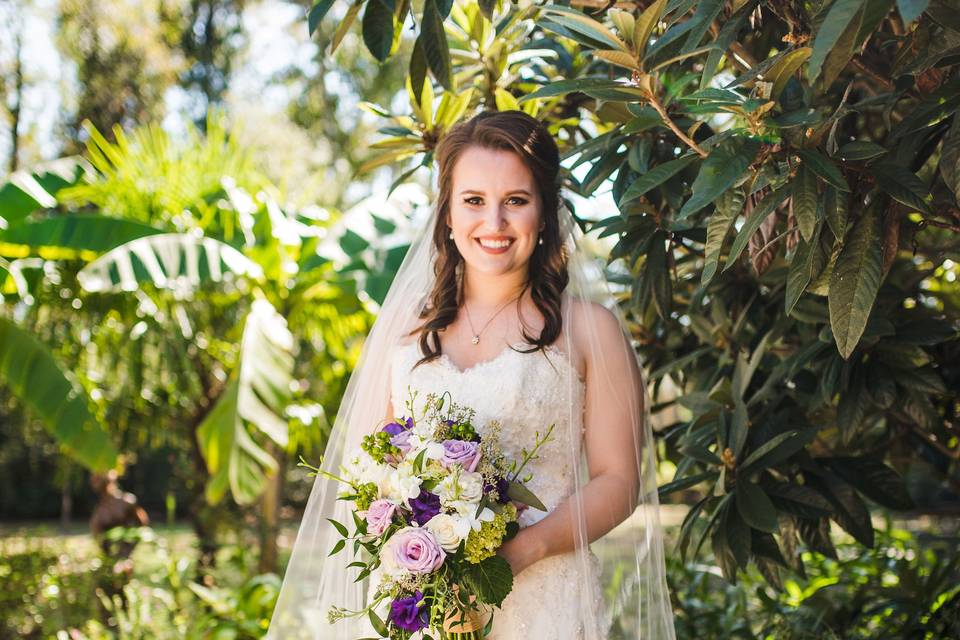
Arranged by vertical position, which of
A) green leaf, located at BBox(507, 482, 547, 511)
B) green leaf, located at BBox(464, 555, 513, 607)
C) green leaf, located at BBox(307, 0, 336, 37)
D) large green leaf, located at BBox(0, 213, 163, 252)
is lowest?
green leaf, located at BBox(464, 555, 513, 607)

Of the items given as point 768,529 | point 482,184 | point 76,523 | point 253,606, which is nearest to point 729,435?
point 768,529

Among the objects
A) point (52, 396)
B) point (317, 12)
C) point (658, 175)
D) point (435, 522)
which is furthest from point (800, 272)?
point (52, 396)

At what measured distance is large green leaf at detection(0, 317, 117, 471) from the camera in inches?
206

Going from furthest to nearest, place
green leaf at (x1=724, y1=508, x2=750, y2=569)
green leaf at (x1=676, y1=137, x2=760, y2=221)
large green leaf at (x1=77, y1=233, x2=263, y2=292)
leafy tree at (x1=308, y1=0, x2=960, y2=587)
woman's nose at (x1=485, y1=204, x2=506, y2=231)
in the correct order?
large green leaf at (x1=77, y1=233, x2=263, y2=292) → green leaf at (x1=724, y1=508, x2=750, y2=569) → woman's nose at (x1=485, y1=204, x2=506, y2=231) → leafy tree at (x1=308, y1=0, x2=960, y2=587) → green leaf at (x1=676, y1=137, x2=760, y2=221)

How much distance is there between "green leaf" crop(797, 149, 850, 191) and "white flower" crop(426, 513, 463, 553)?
1.00 metres

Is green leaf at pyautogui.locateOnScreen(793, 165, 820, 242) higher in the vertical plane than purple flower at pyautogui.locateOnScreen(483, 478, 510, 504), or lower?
higher

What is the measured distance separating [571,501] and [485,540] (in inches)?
13.9

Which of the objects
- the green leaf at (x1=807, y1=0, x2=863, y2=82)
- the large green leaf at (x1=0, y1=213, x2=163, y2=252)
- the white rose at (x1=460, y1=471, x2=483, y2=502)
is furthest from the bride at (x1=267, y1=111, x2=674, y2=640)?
the large green leaf at (x1=0, y1=213, x2=163, y2=252)

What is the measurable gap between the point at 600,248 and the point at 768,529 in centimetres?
152

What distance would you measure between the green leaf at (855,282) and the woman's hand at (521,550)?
31.4 inches

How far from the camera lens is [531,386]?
2.34 metres

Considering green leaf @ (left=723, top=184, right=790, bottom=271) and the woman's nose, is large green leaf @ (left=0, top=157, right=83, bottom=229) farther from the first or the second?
green leaf @ (left=723, top=184, right=790, bottom=271)

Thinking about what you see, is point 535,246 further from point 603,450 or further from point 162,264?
point 162,264

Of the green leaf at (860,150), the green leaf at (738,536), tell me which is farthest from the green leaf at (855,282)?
the green leaf at (738,536)
